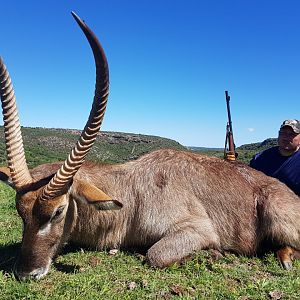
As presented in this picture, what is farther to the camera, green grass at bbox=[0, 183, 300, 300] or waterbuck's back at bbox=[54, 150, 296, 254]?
waterbuck's back at bbox=[54, 150, 296, 254]

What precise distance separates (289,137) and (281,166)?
0.69m

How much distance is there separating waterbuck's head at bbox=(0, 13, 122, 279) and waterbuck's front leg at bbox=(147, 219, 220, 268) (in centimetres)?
115

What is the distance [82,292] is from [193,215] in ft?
8.62

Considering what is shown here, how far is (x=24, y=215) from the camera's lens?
575cm

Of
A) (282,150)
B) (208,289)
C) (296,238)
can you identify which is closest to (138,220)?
(208,289)

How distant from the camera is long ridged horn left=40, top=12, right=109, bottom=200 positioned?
18.4 feet

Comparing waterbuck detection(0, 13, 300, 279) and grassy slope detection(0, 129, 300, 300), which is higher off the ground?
waterbuck detection(0, 13, 300, 279)

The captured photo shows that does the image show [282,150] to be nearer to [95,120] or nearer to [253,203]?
[253,203]

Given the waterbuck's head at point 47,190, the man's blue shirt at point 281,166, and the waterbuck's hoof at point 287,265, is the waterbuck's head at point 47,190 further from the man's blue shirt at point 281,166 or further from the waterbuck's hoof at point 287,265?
the man's blue shirt at point 281,166

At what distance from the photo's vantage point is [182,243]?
22.4ft

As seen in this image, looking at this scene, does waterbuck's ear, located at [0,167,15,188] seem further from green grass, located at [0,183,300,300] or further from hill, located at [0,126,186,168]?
hill, located at [0,126,186,168]

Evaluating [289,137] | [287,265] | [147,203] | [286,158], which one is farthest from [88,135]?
[286,158]

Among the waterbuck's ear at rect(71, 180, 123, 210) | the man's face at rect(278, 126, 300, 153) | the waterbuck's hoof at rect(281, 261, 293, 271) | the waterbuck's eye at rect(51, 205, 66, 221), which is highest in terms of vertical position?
the man's face at rect(278, 126, 300, 153)

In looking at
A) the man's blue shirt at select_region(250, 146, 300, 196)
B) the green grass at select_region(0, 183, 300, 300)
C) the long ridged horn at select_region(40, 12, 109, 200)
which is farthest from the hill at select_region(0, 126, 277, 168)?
the long ridged horn at select_region(40, 12, 109, 200)
